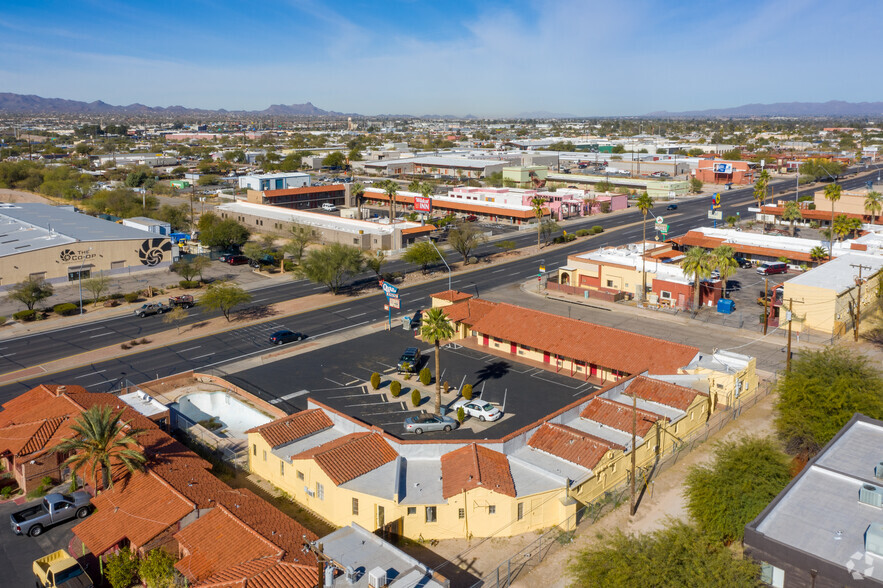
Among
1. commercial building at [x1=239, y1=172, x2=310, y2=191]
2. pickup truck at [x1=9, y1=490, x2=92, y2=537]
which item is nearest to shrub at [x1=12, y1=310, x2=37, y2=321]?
pickup truck at [x1=9, y1=490, x2=92, y2=537]

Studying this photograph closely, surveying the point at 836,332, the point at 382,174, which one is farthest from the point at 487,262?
the point at 382,174

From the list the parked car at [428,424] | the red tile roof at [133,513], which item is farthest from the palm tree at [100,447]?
the parked car at [428,424]

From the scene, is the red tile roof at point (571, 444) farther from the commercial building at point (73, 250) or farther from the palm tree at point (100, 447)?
the commercial building at point (73, 250)

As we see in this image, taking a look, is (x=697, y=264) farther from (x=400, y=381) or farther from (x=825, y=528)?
(x=825, y=528)

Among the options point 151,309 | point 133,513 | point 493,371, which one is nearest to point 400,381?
point 493,371

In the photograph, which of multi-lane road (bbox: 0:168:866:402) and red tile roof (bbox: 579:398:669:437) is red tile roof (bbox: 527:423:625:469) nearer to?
red tile roof (bbox: 579:398:669:437)

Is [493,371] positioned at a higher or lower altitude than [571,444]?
lower

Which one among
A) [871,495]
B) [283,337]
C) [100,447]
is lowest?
→ [283,337]
